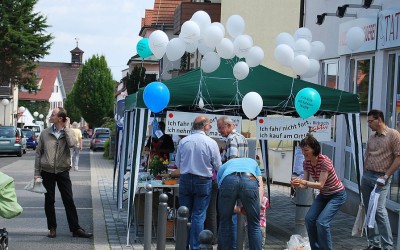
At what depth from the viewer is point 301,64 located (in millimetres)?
12156

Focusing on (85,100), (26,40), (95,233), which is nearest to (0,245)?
(95,233)

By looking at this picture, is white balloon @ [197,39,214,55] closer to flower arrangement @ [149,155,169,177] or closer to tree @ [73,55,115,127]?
flower arrangement @ [149,155,169,177]

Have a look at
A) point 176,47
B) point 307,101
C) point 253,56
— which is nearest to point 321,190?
point 307,101

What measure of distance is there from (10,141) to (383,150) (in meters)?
34.1

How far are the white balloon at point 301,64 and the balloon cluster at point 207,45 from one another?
1.76 ft

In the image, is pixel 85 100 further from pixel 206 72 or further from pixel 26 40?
pixel 206 72

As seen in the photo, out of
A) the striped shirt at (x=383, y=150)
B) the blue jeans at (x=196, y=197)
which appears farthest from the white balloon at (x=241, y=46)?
the blue jeans at (x=196, y=197)

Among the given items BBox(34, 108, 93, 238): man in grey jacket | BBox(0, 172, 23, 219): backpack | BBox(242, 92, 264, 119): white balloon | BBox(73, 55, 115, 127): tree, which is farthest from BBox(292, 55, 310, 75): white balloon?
BBox(73, 55, 115, 127): tree

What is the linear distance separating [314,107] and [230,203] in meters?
3.13

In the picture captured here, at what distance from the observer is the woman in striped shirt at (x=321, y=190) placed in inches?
372

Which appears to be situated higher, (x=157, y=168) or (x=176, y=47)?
(x=176, y=47)

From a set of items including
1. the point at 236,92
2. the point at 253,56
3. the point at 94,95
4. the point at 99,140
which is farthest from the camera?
the point at 94,95

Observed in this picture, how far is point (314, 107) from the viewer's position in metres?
11.6

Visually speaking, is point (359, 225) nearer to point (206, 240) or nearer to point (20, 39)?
point (206, 240)
